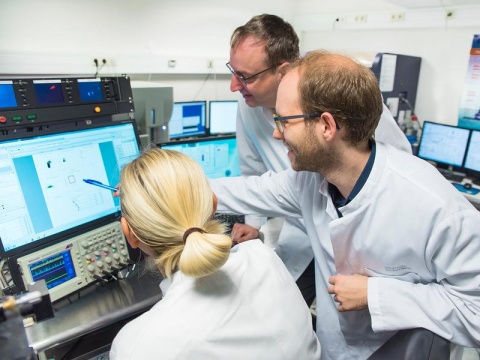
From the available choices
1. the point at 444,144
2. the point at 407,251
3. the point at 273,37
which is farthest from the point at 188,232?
the point at 444,144

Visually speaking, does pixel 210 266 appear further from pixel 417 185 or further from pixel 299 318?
pixel 417 185

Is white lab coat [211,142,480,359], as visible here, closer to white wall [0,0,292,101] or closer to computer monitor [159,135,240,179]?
computer monitor [159,135,240,179]

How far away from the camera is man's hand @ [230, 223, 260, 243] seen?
1619mm

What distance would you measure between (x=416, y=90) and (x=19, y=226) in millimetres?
3664

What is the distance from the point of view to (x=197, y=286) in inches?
30.0

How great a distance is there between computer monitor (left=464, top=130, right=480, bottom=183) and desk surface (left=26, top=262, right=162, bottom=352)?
2.72m

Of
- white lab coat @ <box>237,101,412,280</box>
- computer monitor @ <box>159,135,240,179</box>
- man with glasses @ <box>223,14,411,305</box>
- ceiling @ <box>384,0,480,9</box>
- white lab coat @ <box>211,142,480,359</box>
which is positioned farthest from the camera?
ceiling @ <box>384,0,480,9</box>

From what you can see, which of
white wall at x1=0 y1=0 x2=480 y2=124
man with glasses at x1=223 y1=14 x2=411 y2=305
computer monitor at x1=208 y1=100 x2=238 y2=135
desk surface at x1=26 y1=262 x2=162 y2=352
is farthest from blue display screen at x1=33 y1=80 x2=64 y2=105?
computer monitor at x1=208 y1=100 x2=238 y2=135

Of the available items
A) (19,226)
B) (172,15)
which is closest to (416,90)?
(172,15)

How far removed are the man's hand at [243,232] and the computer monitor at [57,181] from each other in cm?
61

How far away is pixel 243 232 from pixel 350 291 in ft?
2.28

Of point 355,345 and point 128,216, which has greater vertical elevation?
point 128,216

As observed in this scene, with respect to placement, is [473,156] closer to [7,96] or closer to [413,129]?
[413,129]

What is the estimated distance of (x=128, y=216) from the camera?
810 mm
